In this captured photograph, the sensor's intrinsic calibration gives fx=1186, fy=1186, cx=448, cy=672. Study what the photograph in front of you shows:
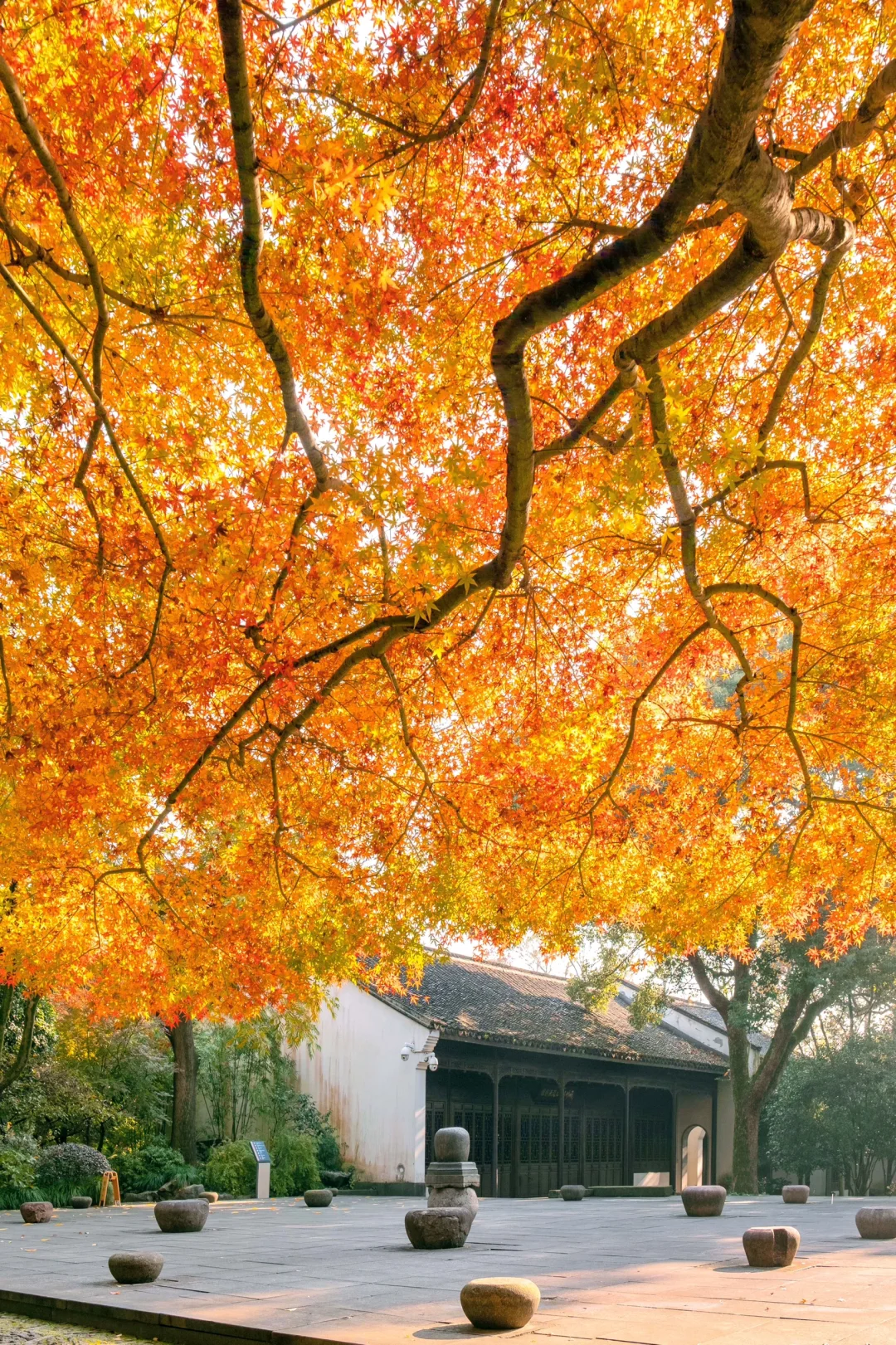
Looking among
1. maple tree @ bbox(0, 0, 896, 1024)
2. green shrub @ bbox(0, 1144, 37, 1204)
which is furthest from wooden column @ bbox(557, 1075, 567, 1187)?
maple tree @ bbox(0, 0, 896, 1024)

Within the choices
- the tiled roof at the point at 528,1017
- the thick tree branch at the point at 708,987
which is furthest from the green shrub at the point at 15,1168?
the thick tree branch at the point at 708,987

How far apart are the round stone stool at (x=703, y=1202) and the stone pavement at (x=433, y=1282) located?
1935 millimetres

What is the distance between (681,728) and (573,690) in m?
1.42

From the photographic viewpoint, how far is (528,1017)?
2738 cm

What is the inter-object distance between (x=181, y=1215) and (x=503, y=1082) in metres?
12.9

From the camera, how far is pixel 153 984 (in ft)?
42.2

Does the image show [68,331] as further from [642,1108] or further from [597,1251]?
[642,1108]

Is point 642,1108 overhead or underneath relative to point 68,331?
underneath

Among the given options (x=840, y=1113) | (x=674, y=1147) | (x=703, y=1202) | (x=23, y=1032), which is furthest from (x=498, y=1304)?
(x=674, y=1147)

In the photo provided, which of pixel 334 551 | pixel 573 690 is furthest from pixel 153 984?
pixel 334 551

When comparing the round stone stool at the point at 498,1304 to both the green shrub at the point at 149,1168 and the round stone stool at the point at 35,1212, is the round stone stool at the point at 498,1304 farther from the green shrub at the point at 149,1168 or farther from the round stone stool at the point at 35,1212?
the green shrub at the point at 149,1168

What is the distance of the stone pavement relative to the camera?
7875 millimetres

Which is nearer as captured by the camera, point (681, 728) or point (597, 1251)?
point (681, 728)

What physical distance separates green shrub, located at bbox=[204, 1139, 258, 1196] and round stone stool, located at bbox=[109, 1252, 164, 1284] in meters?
13.5
